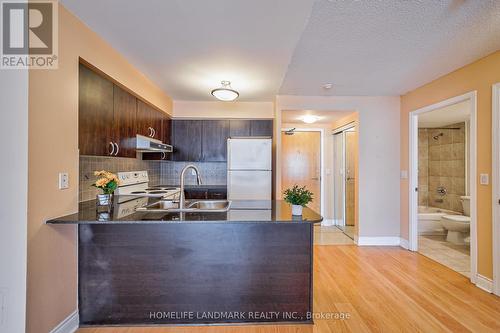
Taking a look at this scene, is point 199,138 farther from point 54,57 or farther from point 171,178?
point 54,57

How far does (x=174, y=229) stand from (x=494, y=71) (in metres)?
3.42

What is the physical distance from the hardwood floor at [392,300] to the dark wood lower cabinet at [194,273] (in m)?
0.12

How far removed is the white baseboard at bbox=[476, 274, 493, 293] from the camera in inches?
98.0

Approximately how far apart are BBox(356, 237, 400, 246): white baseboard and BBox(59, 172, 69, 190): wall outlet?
3962mm

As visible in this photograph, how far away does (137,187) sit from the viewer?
→ 3494 mm

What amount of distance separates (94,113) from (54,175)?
25.7 inches

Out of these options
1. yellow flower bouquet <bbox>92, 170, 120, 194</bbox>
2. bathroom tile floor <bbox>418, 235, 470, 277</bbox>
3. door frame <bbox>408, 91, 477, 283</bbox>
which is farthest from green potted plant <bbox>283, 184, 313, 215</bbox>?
bathroom tile floor <bbox>418, 235, 470, 277</bbox>

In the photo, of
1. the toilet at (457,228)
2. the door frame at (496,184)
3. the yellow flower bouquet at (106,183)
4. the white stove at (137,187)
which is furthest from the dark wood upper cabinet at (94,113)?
the toilet at (457,228)

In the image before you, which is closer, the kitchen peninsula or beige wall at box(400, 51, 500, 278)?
the kitchen peninsula

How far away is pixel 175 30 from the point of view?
204 cm

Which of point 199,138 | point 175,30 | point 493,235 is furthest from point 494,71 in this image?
point 199,138

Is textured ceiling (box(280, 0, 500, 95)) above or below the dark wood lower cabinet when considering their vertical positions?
above

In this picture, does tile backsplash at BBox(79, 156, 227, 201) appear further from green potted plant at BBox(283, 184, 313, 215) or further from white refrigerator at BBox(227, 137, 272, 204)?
green potted plant at BBox(283, 184, 313, 215)

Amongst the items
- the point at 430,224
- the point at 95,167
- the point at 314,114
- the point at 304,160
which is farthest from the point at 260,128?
the point at 430,224
